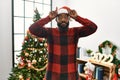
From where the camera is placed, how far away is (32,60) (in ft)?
7.85

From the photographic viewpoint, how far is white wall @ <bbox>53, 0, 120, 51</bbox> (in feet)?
8.78

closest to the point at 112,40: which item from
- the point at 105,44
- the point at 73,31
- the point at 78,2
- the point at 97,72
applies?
the point at 105,44

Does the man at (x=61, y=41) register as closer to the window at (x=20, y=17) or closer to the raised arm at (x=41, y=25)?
the raised arm at (x=41, y=25)

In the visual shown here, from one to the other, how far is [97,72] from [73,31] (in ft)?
3.90

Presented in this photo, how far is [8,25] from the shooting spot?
2.81m

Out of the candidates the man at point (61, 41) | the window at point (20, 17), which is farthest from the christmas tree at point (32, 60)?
the man at point (61, 41)

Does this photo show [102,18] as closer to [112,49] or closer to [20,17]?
[112,49]

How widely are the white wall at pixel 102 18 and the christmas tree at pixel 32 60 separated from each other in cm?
94

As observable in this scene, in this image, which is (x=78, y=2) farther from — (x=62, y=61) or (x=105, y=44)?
(x=62, y=61)

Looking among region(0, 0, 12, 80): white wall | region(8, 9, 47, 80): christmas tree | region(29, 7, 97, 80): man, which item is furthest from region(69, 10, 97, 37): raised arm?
region(0, 0, 12, 80): white wall

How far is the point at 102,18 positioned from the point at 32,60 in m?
1.24

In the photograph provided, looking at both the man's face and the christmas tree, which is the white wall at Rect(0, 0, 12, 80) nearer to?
the christmas tree

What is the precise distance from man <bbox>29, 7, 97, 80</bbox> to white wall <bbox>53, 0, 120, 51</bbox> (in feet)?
4.10

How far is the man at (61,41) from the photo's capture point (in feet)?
4.90
